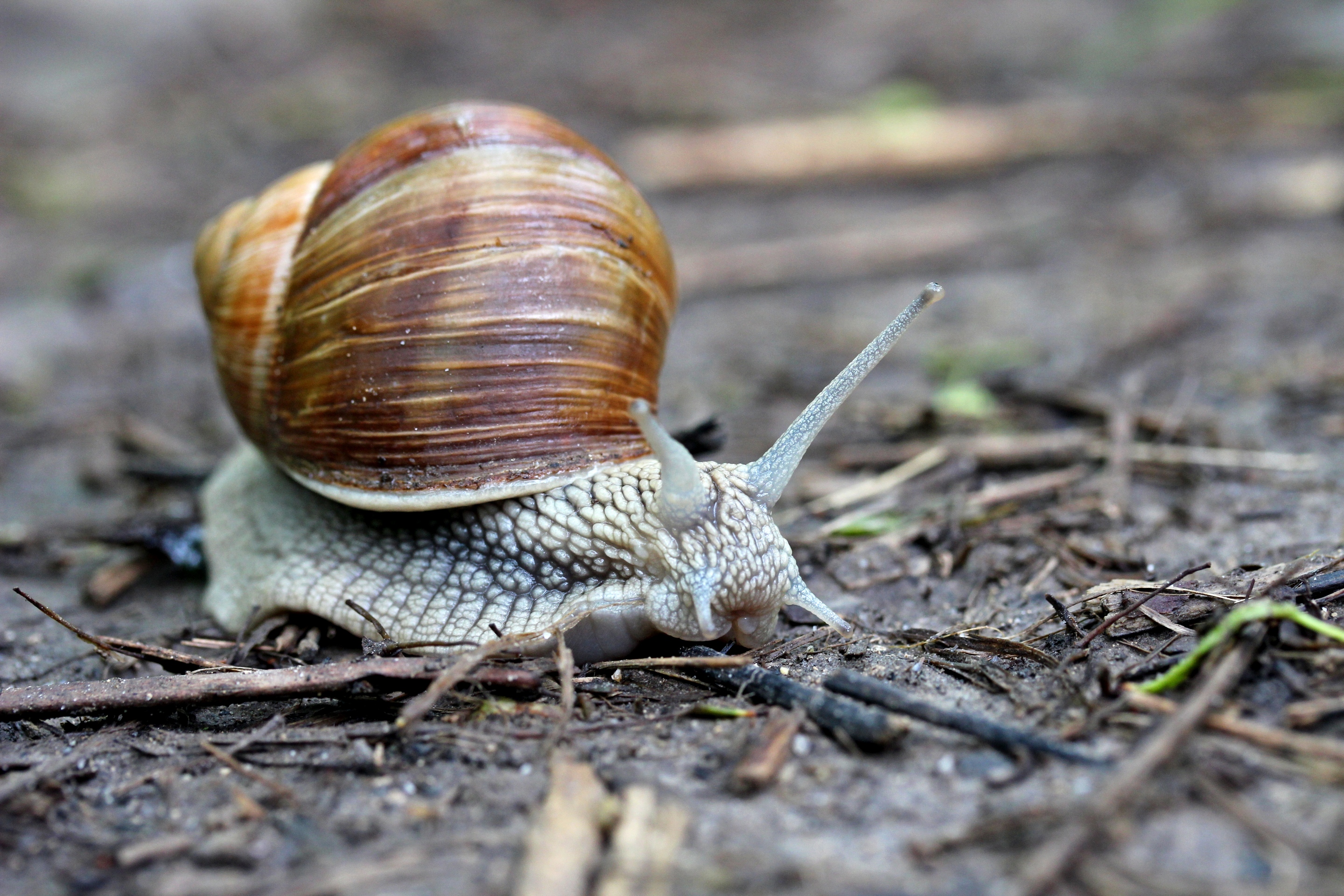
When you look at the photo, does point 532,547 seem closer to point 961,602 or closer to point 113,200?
point 961,602

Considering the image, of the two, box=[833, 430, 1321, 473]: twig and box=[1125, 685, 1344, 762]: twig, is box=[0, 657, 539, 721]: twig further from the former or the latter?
box=[833, 430, 1321, 473]: twig

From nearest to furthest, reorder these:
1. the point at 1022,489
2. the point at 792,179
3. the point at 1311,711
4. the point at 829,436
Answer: the point at 1311,711
the point at 1022,489
the point at 829,436
the point at 792,179

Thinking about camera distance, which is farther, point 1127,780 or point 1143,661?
point 1143,661

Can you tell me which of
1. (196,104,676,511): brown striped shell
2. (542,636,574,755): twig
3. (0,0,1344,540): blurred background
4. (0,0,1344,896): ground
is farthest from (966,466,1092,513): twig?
(542,636,574,755): twig

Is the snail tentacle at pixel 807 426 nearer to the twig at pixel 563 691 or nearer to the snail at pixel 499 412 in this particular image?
the snail at pixel 499 412

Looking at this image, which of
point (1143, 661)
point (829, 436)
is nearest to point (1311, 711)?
point (1143, 661)

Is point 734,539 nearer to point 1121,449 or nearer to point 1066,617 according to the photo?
point 1066,617
